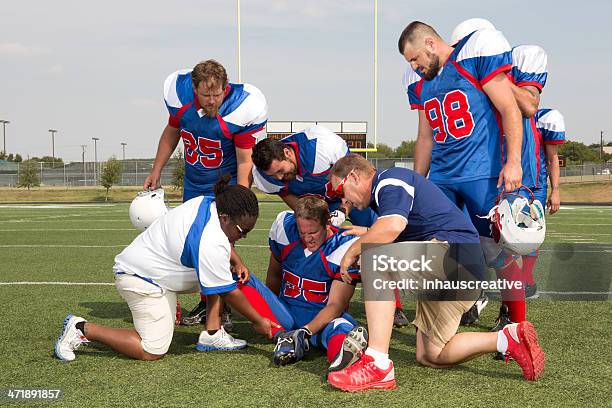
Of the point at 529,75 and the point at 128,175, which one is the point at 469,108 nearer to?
the point at 529,75

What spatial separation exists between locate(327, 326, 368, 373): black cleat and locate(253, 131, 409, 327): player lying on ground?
1.03 m

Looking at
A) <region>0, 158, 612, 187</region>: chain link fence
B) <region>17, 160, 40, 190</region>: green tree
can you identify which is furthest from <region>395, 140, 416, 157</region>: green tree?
<region>17, 160, 40, 190</region>: green tree

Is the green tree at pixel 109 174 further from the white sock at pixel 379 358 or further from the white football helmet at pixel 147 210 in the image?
the white sock at pixel 379 358

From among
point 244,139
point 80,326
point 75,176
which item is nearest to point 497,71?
point 244,139

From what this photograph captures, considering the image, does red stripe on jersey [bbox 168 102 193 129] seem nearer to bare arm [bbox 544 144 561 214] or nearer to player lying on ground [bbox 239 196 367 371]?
player lying on ground [bbox 239 196 367 371]

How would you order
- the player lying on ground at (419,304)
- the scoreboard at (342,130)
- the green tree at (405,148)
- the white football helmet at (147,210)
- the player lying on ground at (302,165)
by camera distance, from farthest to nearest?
1. the green tree at (405,148)
2. the scoreboard at (342,130)
3. the white football helmet at (147,210)
4. the player lying on ground at (302,165)
5. the player lying on ground at (419,304)

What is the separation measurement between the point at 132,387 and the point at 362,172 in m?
1.46

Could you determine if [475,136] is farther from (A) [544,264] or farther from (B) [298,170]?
(A) [544,264]

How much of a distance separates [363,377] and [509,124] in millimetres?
1697

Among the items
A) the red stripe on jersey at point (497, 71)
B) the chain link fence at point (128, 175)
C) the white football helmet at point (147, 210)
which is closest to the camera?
the red stripe on jersey at point (497, 71)

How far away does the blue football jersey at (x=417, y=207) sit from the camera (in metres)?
3.11

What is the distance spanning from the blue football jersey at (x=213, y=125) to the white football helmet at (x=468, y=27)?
141 centimetres

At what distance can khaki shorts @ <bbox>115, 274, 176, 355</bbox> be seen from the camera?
3.62 m

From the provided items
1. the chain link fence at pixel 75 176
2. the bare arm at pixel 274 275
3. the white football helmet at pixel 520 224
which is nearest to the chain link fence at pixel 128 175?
the chain link fence at pixel 75 176
